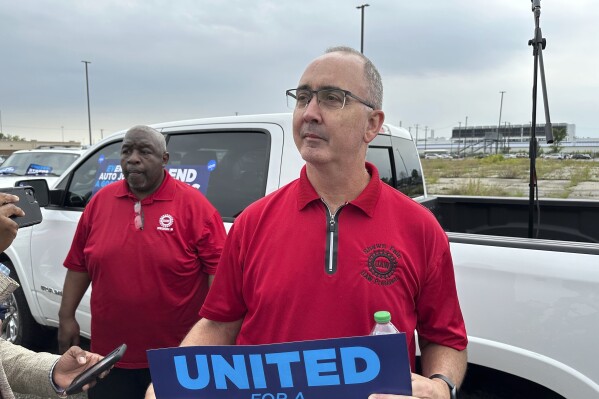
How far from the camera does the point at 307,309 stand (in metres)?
1.41

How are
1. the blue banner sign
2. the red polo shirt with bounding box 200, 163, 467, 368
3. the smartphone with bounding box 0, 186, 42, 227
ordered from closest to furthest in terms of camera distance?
1. the red polo shirt with bounding box 200, 163, 467, 368
2. the smartphone with bounding box 0, 186, 42, 227
3. the blue banner sign

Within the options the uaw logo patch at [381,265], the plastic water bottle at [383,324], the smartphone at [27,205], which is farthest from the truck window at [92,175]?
the plastic water bottle at [383,324]

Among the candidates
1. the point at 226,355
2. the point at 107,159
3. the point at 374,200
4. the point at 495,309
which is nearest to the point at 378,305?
the point at 374,200

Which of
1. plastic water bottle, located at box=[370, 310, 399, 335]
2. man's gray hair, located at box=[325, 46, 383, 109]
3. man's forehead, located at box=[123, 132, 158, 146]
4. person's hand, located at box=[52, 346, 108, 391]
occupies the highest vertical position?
man's gray hair, located at box=[325, 46, 383, 109]

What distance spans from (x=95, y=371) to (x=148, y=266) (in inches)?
32.1

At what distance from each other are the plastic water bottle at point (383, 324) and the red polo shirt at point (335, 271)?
7 cm

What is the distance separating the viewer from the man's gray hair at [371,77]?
1516 millimetres

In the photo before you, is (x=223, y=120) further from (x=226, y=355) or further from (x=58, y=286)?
(x=226, y=355)

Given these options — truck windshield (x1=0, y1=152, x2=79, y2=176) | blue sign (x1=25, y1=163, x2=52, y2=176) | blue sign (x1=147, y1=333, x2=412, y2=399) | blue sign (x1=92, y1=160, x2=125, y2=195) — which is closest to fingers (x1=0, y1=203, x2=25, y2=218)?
blue sign (x1=147, y1=333, x2=412, y2=399)

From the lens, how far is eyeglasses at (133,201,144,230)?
2420mm

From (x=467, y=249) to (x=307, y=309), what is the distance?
1.06 m

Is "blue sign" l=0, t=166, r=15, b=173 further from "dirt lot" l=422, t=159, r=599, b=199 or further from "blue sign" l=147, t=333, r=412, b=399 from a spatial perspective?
"blue sign" l=147, t=333, r=412, b=399

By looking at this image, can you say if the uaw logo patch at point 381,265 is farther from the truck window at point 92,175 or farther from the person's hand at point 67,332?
the truck window at point 92,175

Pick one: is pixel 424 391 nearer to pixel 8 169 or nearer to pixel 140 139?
pixel 140 139
